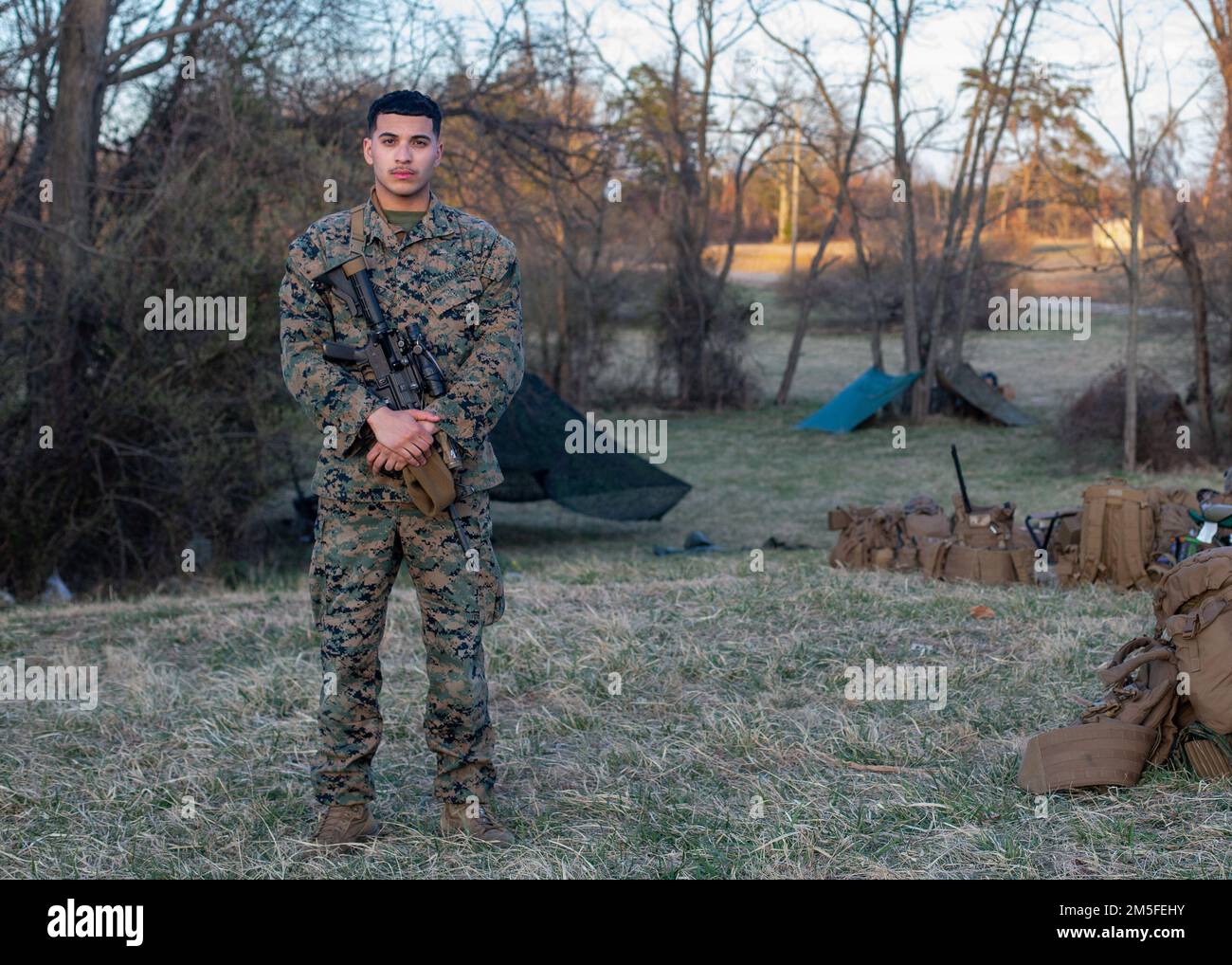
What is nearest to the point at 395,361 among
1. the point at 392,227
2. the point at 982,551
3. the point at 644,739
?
the point at 392,227

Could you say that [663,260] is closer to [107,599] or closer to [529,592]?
[107,599]

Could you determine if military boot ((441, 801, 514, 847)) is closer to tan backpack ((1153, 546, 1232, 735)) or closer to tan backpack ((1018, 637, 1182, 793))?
tan backpack ((1018, 637, 1182, 793))

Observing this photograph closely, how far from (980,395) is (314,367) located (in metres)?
17.5

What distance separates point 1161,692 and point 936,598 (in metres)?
2.50

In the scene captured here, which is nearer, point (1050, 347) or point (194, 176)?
point (194, 176)

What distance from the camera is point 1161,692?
3.69m

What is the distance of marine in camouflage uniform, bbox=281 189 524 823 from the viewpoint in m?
3.29

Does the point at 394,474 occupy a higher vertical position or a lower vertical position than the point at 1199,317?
lower

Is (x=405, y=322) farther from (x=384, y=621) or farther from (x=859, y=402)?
(x=859, y=402)

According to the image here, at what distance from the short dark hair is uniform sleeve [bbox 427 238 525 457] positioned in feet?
1.18

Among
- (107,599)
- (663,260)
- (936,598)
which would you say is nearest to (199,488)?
(107,599)

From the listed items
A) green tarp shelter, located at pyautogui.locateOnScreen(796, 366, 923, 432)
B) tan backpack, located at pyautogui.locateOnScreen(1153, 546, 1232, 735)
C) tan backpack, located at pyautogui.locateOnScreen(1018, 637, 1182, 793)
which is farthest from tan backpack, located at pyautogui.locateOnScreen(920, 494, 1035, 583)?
green tarp shelter, located at pyautogui.locateOnScreen(796, 366, 923, 432)

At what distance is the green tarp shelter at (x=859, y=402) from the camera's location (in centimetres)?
1914

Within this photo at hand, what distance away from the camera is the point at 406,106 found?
327cm
